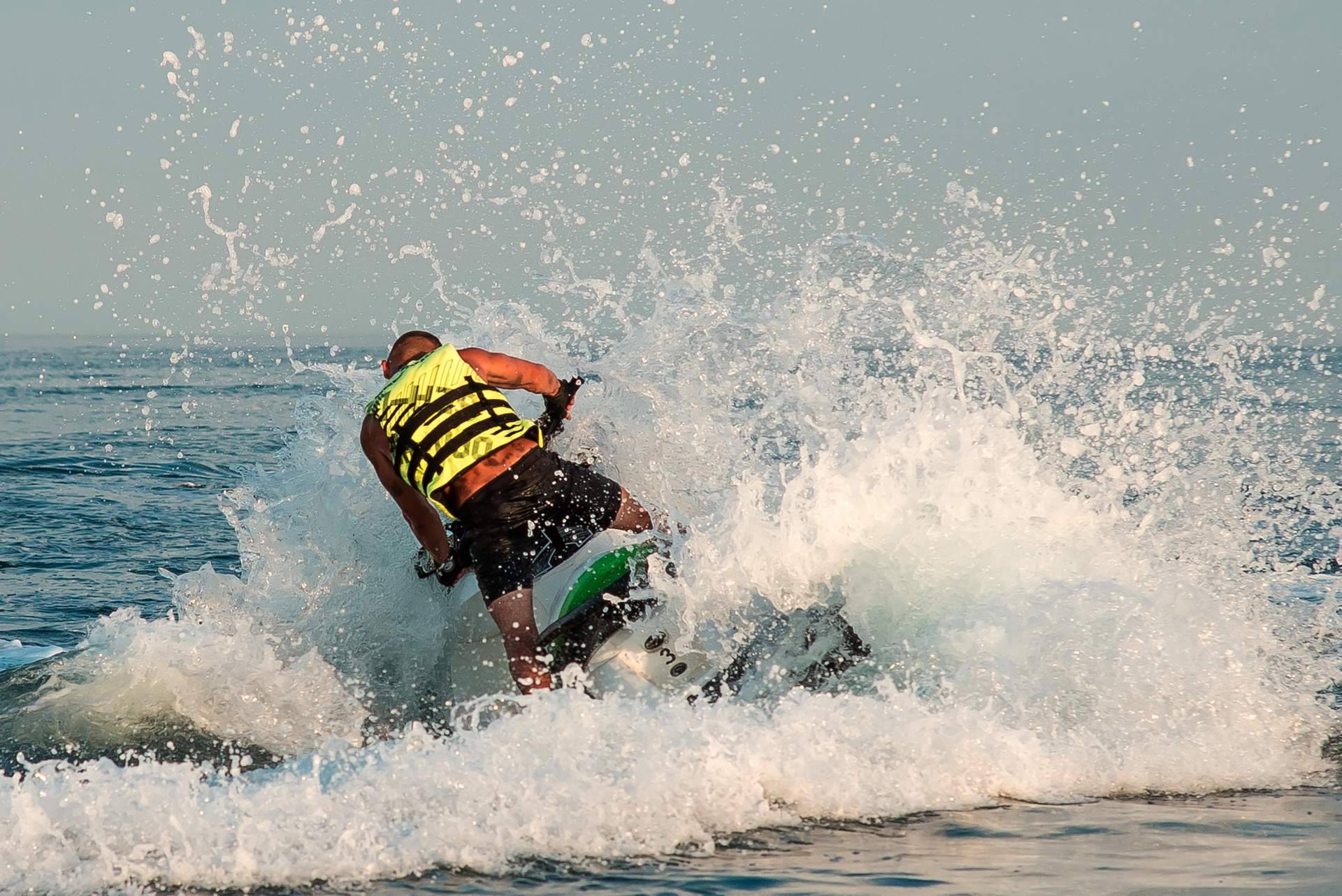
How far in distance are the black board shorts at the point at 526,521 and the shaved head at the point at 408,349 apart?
0.67 meters

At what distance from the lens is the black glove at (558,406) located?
5.99 metres

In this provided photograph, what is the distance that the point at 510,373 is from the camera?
5.70 meters

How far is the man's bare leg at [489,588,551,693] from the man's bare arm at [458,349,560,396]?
3.22ft

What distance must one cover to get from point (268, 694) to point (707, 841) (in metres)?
2.98

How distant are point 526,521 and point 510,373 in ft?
2.32

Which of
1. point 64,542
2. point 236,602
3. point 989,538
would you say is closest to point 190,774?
point 236,602

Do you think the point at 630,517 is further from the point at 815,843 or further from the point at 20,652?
the point at 20,652

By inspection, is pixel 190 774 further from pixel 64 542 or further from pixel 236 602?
pixel 64 542

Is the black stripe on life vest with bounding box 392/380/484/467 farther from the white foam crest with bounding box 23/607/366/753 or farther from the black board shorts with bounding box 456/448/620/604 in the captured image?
the white foam crest with bounding box 23/607/366/753

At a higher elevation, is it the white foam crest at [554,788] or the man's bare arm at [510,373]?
the man's bare arm at [510,373]

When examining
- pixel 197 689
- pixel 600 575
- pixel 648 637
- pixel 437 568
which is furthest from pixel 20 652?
pixel 648 637

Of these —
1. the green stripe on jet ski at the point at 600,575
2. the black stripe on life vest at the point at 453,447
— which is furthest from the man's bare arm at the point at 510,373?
the green stripe on jet ski at the point at 600,575

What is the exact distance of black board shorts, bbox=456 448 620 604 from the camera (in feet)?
17.7

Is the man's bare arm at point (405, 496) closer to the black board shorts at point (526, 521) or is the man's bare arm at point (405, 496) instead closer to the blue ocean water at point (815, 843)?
the black board shorts at point (526, 521)
